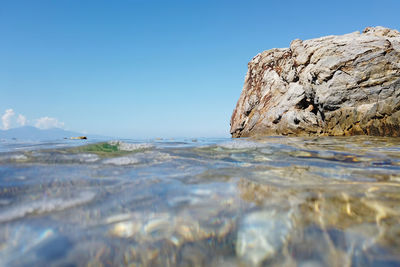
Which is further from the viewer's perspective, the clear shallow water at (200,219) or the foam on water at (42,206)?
the foam on water at (42,206)

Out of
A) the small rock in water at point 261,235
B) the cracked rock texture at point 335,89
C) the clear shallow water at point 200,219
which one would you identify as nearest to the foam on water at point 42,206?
the clear shallow water at point 200,219

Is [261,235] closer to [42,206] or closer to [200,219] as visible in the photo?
[200,219]

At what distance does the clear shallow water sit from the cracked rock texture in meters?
10.1

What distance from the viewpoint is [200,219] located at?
4.98 ft

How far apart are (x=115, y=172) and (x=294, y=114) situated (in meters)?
13.6

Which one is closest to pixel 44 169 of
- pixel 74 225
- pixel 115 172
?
pixel 115 172

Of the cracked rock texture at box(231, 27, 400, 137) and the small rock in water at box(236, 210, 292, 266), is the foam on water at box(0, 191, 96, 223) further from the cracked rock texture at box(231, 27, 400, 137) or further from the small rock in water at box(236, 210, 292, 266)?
the cracked rock texture at box(231, 27, 400, 137)

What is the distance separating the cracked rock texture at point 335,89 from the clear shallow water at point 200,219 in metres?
10.1

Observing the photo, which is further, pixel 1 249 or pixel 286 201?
pixel 286 201

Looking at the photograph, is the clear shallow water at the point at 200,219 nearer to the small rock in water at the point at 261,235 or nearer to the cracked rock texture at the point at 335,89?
the small rock in water at the point at 261,235

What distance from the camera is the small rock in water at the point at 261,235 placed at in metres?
1.14

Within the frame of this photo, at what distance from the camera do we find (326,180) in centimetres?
244

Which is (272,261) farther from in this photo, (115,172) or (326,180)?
(115,172)

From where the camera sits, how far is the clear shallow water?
1.12 meters
